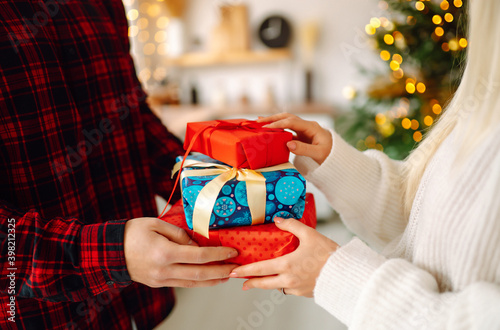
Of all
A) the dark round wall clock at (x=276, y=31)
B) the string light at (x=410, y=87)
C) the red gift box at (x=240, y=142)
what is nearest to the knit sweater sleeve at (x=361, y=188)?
the red gift box at (x=240, y=142)

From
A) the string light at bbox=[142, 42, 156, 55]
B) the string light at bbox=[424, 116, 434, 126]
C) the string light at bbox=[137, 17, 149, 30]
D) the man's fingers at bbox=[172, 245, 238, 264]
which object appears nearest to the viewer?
the man's fingers at bbox=[172, 245, 238, 264]

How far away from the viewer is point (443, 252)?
53 centimetres

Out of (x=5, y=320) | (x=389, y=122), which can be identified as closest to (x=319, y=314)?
(x=389, y=122)

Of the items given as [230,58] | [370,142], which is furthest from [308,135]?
[230,58]

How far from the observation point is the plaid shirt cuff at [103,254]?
0.57m

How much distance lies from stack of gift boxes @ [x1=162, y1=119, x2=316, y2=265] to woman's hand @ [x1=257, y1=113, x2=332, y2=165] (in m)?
0.09

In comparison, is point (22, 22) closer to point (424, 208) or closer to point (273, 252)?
point (273, 252)

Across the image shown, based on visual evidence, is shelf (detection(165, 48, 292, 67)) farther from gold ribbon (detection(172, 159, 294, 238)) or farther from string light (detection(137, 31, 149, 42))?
gold ribbon (detection(172, 159, 294, 238))

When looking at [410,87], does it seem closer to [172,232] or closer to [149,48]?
[172,232]

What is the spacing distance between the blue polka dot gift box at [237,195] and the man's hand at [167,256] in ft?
0.14

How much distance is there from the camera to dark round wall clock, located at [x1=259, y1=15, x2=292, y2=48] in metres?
3.06

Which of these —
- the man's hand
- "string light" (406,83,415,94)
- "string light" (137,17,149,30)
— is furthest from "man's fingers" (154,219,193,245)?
"string light" (137,17,149,30)

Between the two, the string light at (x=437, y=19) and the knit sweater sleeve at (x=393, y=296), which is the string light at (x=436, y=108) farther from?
the knit sweater sleeve at (x=393, y=296)

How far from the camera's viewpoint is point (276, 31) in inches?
121
